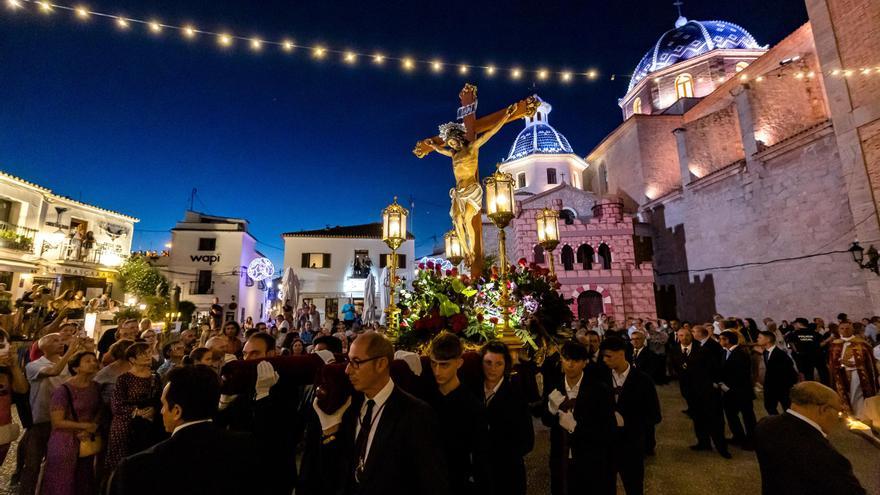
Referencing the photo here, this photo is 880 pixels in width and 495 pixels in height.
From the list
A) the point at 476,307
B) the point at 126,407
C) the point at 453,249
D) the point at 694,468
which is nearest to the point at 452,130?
the point at 453,249

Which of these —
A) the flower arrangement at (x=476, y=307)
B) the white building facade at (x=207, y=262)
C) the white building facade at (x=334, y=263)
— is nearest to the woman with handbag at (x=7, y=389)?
the flower arrangement at (x=476, y=307)

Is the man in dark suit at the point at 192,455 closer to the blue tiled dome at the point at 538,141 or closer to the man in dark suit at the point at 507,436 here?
the man in dark suit at the point at 507,436

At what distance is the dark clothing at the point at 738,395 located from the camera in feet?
18.8

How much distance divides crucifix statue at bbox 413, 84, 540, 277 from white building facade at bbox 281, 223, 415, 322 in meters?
21.2

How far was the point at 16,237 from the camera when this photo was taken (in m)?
18.3

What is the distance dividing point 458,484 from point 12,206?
27.3m

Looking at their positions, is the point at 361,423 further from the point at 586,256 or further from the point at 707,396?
the point at 586,256

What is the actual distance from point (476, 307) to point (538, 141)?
35.2 metres

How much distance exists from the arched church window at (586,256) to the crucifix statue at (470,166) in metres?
17.9

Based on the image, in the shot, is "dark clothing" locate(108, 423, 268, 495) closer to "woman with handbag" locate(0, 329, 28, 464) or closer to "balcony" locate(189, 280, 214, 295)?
"woman with handbag" locate(0, 329, 28, 464)

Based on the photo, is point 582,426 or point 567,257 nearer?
point 582,426

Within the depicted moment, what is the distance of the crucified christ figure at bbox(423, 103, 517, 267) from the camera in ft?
22.7

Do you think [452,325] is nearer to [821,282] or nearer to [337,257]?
[821,282]

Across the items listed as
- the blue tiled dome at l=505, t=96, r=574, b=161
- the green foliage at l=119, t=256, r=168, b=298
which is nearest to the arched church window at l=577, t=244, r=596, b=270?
the blue tiled dome at l=505, t=96, r=574, b=161
